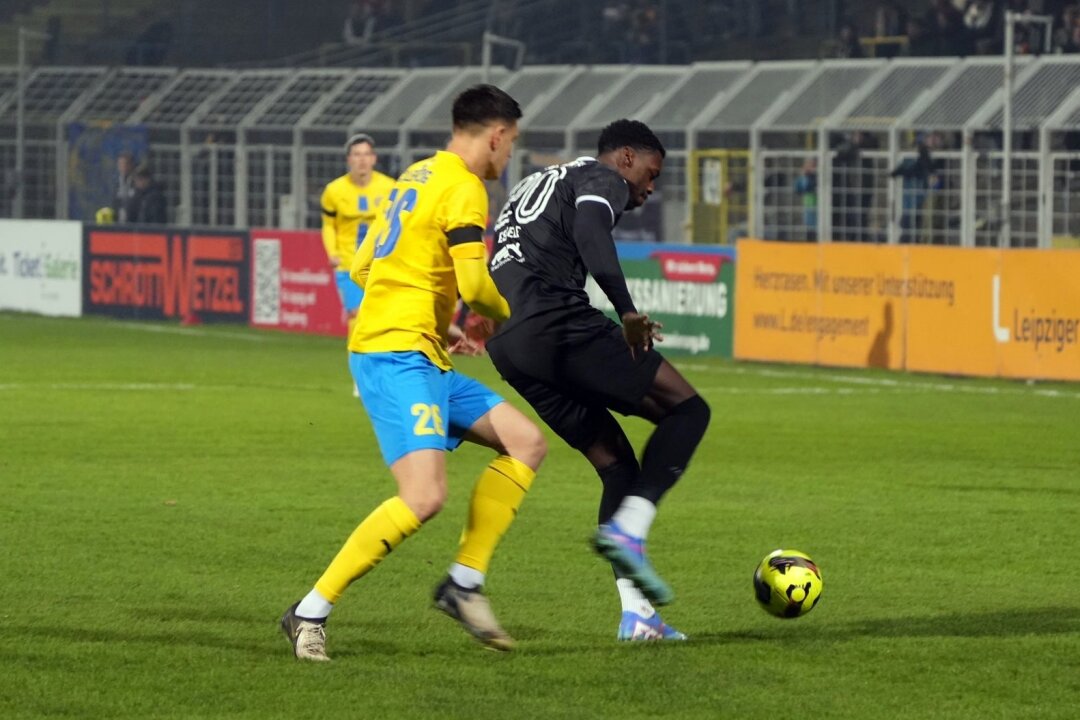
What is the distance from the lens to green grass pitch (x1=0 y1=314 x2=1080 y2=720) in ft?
20.8

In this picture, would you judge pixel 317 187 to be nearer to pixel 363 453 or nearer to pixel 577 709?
pixel 363 453

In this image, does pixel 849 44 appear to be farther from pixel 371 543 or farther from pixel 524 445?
pixel 371 543

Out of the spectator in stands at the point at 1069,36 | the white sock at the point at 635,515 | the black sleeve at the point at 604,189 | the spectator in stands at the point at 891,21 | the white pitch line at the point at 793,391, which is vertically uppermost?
the spectator in stands at the point at 891,21

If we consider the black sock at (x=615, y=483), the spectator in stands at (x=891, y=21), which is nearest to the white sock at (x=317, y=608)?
the black sock at (x=615, y=483)

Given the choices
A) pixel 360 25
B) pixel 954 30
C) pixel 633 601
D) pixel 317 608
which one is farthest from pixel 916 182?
pixel 317 608

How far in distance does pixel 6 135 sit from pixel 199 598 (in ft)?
93.3

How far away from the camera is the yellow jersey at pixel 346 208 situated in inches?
728

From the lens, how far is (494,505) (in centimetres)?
704

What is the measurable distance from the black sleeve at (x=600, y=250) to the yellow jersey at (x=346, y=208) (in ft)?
37.7

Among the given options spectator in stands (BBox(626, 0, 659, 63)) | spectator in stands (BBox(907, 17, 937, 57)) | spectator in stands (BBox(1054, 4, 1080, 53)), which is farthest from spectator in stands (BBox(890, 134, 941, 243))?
spectator in stands (BBox(626, 0, 659, 63))

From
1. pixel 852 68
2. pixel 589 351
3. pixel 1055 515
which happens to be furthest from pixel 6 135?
pixel 589 351

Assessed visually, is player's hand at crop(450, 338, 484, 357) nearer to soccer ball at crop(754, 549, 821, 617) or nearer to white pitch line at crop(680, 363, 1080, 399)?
soccer ball at crop(754, 549, 821, 617)

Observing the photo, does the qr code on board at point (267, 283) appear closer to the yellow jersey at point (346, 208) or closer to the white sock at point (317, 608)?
the yellow jersey at point (346, 208)

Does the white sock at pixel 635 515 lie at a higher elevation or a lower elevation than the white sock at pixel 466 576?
higher
